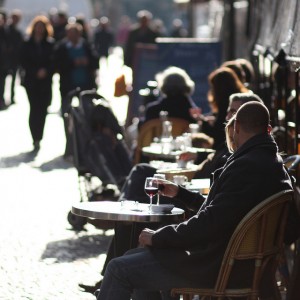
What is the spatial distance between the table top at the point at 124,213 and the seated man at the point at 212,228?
0.38 metres

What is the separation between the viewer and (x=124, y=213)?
6570 millimetres

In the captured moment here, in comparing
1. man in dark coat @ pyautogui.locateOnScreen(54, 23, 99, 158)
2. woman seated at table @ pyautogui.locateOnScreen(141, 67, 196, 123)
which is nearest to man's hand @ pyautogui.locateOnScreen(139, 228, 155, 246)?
woman seated at table @ pyautogui.locateOnScreen(141, 67, 196, 123)

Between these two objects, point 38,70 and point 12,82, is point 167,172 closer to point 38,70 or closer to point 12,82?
point 38,70

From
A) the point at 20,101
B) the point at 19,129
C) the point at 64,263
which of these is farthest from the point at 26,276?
the point at 20,101

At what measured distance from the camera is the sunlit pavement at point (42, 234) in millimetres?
8625

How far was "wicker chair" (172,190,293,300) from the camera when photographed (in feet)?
19.3

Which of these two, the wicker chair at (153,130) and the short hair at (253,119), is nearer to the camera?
the short hair at (253,119)

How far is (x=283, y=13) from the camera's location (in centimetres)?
1068

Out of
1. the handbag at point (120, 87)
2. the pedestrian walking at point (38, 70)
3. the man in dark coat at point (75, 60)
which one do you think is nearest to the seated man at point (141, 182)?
the handbag at point (120, 87)

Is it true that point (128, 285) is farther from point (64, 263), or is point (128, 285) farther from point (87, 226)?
point (87, 226)

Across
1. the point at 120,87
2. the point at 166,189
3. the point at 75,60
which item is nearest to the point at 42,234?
the point at 166,189

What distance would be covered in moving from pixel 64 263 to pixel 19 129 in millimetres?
12714

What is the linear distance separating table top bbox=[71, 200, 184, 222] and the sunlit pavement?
1303mm

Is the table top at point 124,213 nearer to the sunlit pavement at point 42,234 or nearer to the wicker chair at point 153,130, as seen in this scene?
the sunlit pavement at point 42,234
